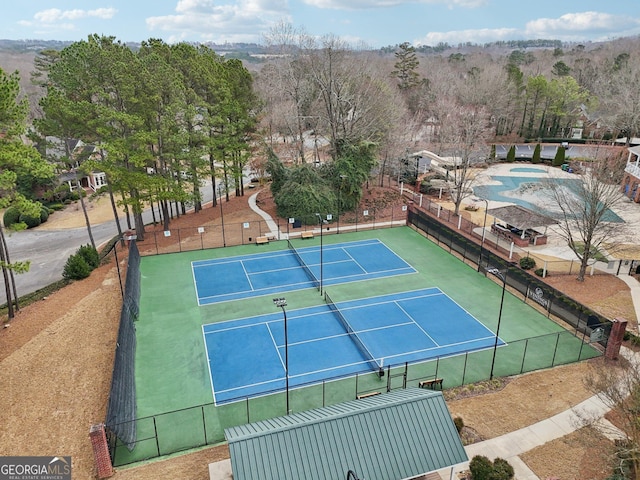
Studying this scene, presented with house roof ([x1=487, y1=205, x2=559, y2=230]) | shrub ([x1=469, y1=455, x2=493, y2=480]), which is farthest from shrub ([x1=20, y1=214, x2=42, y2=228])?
shrub ([x1=469, y1=455, x2=493, y2=480])

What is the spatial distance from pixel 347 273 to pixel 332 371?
1076cm

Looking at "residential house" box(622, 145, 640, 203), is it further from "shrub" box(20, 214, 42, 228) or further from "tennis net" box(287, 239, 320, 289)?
"shrub" box(20, 214, 42, 228)

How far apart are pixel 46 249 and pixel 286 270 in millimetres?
22243

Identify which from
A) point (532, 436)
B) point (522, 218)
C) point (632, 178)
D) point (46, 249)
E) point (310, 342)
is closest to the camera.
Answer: point (532, 436)

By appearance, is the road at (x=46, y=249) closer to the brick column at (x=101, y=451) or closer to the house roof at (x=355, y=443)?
the brick column at (x=101, y=451)

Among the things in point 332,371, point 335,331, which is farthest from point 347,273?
point 332,371

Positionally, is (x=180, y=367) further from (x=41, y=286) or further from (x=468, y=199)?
(x=468, y=199)

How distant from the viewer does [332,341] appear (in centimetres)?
2278

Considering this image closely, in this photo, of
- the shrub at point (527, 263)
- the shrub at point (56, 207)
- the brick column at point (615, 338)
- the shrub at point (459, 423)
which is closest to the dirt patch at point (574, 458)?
the shrub at point (459, 423)

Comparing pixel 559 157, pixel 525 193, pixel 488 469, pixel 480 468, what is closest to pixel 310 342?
pixel 480 468

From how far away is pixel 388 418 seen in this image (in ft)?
44.0

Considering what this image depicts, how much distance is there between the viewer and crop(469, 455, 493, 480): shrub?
14.0m

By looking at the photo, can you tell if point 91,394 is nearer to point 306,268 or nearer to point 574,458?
point 306,268

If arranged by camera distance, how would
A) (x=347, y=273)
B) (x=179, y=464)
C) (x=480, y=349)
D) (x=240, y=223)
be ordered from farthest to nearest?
(x=240, y=223) < (x=347, y=273) < (x=480, y=349) < (x=179, y=464)
